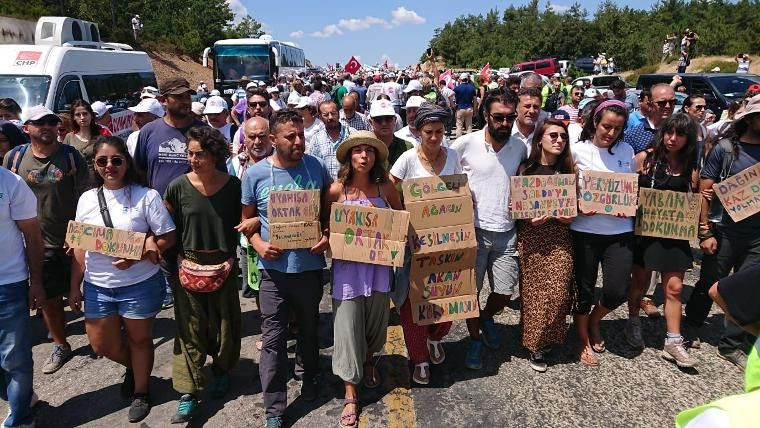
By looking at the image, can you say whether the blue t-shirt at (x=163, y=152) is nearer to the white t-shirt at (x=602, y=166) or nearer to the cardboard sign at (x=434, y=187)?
the cardboard sign at (x=434, y=187)

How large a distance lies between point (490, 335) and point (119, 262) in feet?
9.37

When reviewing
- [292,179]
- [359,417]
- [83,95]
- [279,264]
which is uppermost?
[83,95]

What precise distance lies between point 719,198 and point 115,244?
13.9ft

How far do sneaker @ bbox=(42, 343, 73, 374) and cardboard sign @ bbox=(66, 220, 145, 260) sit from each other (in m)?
1.57

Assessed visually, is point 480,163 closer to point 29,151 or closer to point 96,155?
point 96,155

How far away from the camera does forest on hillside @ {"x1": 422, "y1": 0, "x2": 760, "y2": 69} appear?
129 ft

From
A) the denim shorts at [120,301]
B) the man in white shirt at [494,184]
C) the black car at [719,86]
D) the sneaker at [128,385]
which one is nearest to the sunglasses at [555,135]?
the man in white shirt at [494,184]

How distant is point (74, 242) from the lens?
9.98ft

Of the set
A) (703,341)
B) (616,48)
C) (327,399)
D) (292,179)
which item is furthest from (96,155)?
(616,48)

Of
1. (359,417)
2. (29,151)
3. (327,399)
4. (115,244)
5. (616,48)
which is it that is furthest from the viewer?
(616,48)

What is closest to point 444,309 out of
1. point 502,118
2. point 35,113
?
point 502,118

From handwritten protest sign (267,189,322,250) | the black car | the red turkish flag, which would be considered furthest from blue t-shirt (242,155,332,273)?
the red turkish flag

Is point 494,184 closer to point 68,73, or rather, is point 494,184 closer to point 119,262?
point 119,262

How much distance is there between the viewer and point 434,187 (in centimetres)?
331
